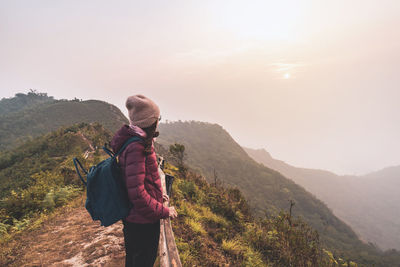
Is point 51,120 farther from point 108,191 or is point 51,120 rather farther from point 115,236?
point 108,191

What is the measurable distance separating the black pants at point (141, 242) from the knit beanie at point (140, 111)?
1.09m

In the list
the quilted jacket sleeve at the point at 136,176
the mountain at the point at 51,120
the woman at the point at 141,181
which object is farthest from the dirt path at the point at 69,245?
the mountain at the point at 51,120

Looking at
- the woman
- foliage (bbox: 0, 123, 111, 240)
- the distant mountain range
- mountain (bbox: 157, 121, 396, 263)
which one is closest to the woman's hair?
the woman

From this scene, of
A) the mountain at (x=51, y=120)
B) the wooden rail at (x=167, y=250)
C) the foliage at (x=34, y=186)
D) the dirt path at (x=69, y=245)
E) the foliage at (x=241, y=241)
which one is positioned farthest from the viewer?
the mountain at (x=51, y=120)

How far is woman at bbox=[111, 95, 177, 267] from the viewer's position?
158 cm

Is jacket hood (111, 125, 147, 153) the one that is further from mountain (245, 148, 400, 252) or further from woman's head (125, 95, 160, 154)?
mountain (245, 148, 400, 252)

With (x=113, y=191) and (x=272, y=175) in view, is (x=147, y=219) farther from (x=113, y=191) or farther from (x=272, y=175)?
(x=272, y=175)

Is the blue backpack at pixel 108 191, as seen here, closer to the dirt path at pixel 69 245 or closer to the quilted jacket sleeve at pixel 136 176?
the quilted jacket sleeve at pixel 136 176

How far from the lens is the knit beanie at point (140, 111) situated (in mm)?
1759

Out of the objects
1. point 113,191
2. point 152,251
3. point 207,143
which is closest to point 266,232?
point 152,251

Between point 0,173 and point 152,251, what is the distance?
17052 millimetres

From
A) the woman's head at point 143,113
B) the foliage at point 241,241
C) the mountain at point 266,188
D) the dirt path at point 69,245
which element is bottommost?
the mountain at point 266,188

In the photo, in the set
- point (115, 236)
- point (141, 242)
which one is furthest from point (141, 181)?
point (115, 236)

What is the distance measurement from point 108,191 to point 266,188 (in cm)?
4707
